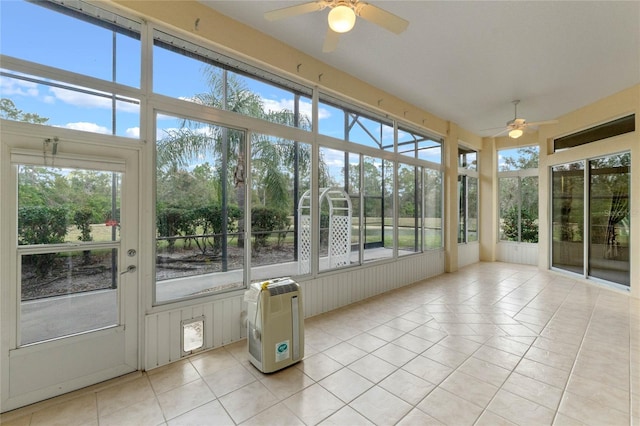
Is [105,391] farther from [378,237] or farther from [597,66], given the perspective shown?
[597,66]

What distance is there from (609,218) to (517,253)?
2.58m

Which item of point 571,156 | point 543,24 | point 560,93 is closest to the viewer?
point 543,24

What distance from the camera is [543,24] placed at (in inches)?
118

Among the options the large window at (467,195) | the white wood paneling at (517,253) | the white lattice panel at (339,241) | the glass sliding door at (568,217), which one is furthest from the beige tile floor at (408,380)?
the large window at (467,195)

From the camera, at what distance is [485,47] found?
340cm

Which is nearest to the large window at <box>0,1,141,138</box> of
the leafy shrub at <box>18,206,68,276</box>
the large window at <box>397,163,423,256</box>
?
the leafy shrub at <box>18,206,68,276</box>

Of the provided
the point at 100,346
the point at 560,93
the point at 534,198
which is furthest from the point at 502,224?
the point at 100,346

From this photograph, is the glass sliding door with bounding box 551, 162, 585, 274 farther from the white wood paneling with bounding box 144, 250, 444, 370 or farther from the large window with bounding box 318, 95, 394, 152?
the large window with bounding box 318, 95, 394, 152

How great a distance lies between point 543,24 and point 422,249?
4019 mm

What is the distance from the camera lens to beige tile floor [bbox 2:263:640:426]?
199 cm

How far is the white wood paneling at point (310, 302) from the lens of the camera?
8.68ft

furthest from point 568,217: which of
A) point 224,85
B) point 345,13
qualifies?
point 224,85

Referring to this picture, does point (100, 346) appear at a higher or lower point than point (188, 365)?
higher

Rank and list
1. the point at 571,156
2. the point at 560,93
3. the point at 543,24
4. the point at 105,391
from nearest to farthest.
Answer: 1. the point at 105,391
2. the point at 543,24
3. the point at 560,93
4. the point at 571,156
